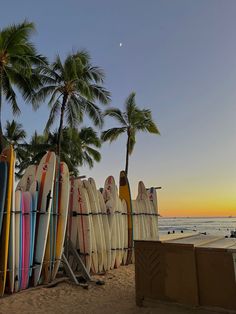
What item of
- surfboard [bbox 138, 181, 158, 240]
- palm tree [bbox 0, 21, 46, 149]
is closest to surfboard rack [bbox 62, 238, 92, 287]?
surfboard [bbox 138, 181, 158, 240]

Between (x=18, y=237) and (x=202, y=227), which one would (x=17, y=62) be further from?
(x=202, y=227)

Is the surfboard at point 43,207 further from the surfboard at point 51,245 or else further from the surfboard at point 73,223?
the surfboard at point 73,223

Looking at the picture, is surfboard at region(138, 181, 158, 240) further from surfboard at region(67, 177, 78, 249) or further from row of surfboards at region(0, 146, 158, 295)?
surfboard at region(67, 177, 78, 249)

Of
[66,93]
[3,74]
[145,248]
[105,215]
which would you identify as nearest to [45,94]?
[66,93]

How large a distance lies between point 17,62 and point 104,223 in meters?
7.12

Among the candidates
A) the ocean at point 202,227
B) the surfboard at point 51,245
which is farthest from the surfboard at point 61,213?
the ocean at point 202,227

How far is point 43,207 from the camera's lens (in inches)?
260

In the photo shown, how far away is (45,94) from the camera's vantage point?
13.7 metres

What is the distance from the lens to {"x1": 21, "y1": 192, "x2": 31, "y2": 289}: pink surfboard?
5955mm

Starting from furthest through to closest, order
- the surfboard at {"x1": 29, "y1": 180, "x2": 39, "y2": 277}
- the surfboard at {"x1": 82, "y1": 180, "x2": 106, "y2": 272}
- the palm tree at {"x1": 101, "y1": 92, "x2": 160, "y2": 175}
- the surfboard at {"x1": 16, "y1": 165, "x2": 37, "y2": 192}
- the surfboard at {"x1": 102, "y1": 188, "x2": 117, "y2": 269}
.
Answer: the palm tree at {"x1": 101, "y1": 92, "x2": 160, "y2": 175}, the surfboard at {"x1": 102, "y1": 188, "x2": 117, "y2": 269}, the surfboard at {"x1": 82, "y1": 180, "x2": 106, "y2": 272}, the surfboard at {"x1": 16, "y1": 165, "x2": 37, "y2": 192}, the surfboard at {"x1": 29, "y1": 180, "x2": 39, "y2": 277}

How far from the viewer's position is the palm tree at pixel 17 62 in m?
11.1

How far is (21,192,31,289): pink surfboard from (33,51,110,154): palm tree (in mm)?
7081

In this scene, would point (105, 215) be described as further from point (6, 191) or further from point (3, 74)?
point (3, 74)

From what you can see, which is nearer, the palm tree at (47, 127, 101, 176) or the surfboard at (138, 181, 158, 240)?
the surfboard at (138, 181, 158, 240)
